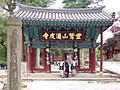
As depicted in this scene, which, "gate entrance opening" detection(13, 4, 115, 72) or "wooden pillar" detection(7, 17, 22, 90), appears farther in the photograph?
"gate entrance opening" detection(13, 4, 115, 72)

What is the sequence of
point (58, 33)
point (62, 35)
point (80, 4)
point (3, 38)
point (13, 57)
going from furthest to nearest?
point (80, 4) → point (3, 38) → point (62, 35) → point (58, 33) → point (13, 57)

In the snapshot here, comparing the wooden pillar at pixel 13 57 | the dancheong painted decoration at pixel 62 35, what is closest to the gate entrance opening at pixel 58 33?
the dancheong painted decoration at pixel 62 35

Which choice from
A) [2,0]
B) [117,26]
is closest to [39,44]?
[2,0]

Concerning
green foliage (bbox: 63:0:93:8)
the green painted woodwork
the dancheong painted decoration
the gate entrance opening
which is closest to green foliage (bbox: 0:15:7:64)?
the gate entrance opening

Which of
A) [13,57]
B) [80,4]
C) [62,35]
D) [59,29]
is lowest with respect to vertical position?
[13,57]

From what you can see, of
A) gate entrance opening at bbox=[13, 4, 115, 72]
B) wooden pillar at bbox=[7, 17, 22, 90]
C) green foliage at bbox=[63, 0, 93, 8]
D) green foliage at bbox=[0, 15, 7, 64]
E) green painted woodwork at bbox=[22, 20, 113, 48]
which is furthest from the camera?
green foliage at bbox=[63, 0, 93, 8]

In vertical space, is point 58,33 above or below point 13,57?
above

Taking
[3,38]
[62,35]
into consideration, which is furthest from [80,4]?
[3,38]

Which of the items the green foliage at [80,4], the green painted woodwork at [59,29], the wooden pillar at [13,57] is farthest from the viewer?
the green foliage at [80,4]

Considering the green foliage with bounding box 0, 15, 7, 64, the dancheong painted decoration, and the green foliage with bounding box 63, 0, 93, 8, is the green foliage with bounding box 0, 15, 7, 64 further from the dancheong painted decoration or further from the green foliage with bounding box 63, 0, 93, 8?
the green foliage with bounding box 63, 0, 93, 8

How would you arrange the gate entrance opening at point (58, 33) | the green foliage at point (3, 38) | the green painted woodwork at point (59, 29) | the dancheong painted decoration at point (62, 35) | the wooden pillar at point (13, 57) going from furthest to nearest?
1. the green foliage at point (3, 38)
2. the dancheong painted decoration at point (62, 35)
3. the gate entrance opening at point (58, 33)
4. the green painted woodwork at point (59, 29)
5. the wooden pillar at point (13, 57)

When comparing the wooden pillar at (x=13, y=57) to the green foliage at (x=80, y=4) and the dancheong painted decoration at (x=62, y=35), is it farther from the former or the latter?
the green foliage at (x=80, y=4)

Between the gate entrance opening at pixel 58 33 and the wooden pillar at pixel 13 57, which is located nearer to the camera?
the wooden pillar at pixel 13 57

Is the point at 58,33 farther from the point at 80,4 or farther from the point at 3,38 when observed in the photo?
the point at 80,4
